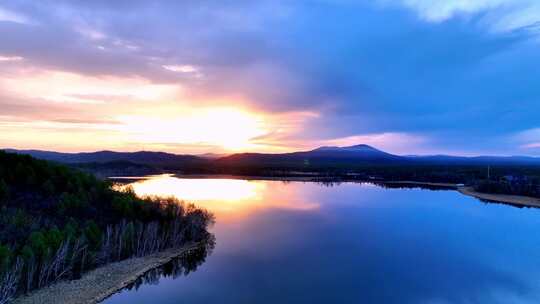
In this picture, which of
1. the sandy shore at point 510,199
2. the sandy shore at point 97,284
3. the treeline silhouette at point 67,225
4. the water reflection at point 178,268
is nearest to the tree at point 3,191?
the treeline silhouette at point 67,225

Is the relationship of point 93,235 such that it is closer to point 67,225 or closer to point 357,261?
point 67,225

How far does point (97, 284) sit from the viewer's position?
14.1 metres

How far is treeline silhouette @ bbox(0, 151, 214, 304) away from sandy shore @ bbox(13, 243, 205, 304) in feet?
1.35

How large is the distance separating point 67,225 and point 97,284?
148 inches

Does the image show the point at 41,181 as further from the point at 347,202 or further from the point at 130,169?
the point at 130,169

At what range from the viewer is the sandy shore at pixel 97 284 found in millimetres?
12402

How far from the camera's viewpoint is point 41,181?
859 inches

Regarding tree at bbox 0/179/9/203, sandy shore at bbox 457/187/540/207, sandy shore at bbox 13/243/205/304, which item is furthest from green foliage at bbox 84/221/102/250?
sandy shore at bbox 457/187/540/207

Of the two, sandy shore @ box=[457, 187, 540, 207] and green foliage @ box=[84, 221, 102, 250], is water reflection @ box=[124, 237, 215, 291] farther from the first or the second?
sandy shore @ box=[457, 187, 540, 207]

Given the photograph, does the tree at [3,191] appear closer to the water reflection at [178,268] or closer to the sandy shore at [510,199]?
the water reflection at [178,268]

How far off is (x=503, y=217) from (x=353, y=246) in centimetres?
1930

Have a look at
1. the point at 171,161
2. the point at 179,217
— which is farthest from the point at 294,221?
the point at 171,161

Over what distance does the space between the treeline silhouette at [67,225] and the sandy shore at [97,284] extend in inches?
16.2

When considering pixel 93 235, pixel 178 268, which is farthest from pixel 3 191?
pixel 178 268
